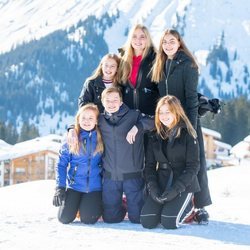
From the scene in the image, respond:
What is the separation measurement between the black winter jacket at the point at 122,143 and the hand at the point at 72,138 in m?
0.29

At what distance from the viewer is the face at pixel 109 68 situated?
762 cm

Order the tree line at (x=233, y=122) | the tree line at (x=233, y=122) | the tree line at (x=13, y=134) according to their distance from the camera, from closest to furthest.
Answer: the tree line at (x=233, y=122) < the tree line at (x=233, y=122) < the tree line at (x=13, y=134)

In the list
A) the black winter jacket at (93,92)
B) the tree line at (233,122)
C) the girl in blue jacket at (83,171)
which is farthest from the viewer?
the tree line at (233,122)

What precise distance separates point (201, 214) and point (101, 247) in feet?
5.61

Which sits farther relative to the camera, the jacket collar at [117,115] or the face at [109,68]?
the face at [109,68]

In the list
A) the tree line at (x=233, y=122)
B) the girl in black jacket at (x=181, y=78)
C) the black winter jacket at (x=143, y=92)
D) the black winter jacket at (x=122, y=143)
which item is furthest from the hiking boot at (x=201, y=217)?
the tree line at (x=233, y=122)

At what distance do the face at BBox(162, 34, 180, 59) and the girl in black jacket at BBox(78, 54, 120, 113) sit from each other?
1.92 ft

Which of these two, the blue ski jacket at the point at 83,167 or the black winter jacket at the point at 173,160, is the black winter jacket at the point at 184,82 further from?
the blue ski jacket at the point at 83,167

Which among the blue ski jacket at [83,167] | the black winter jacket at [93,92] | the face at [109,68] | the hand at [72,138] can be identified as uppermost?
the face at [109,68]

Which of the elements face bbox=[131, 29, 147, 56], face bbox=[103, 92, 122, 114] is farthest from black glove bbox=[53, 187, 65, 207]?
face bbox=[131, 29, 147, 56]

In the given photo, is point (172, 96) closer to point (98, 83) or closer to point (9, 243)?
point (98, 83)

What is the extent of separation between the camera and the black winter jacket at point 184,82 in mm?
7375

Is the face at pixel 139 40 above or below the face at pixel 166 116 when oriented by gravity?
above

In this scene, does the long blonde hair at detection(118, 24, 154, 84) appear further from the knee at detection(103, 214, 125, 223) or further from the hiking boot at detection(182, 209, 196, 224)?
the hiking boot at detection(182, 209, 196, 224)
